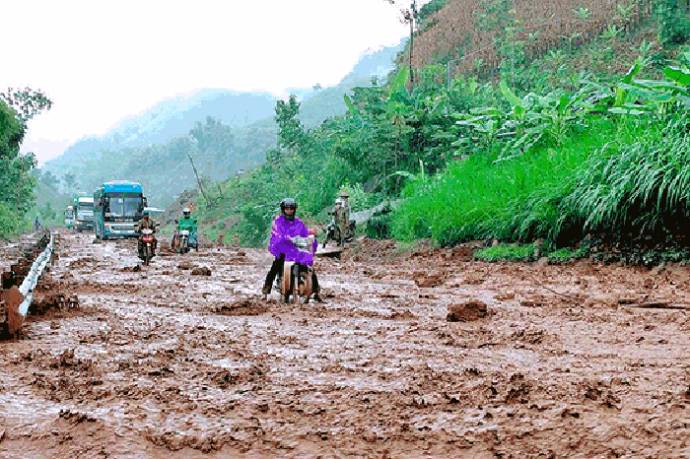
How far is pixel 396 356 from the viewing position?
4840mm

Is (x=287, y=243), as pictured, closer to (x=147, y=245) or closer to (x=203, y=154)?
(x=147, y=245)

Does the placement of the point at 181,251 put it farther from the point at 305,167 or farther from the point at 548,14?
the point at 548,14

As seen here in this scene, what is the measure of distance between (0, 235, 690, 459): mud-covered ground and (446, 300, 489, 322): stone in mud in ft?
0.41

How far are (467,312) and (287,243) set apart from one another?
2.67 m

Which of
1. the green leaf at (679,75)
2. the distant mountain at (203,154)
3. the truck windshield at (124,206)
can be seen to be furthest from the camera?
the distant mountain at (203,154)

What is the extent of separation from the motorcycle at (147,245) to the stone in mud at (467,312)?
30.9 ft

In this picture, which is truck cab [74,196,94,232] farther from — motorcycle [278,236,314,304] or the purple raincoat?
motorcycle [278,236,314,304]

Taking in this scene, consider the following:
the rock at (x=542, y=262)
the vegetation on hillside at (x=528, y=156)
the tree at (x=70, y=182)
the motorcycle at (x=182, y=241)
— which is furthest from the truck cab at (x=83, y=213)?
the tree at (x=70, y=182)

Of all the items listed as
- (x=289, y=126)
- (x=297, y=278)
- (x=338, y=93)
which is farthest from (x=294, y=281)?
(x=338, y=93)

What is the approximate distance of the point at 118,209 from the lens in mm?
29719

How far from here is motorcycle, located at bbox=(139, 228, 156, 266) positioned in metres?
14.7

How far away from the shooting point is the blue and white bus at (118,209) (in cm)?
2908

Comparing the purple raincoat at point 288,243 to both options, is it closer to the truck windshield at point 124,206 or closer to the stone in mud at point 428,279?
the stone in mud at point 428,279

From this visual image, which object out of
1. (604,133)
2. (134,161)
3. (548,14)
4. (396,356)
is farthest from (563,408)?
(134,161)
